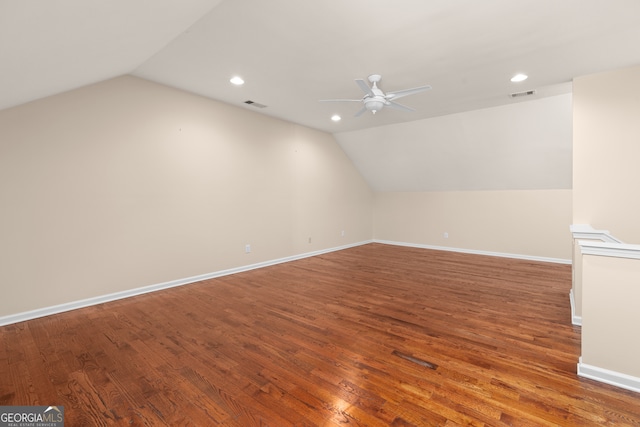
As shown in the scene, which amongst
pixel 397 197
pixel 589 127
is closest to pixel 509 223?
pixel 397 197

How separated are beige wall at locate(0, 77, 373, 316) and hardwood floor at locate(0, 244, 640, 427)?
465mm

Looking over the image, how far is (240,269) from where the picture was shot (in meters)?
4.79

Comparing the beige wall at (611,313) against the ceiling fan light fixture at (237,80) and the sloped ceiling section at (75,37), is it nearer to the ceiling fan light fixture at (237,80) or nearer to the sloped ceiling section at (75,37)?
the sloped ceiling section at (75,37)

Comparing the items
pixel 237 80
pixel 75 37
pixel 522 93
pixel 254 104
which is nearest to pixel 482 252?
pixel 522 93

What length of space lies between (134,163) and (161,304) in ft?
5.99

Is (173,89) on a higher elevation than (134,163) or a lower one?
higher

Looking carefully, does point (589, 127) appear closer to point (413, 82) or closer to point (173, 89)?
point (413, 82)

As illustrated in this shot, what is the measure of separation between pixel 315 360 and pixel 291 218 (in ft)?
12.1

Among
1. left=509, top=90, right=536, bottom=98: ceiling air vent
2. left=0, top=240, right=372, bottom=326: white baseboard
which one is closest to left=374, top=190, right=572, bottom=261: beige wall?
left=509, top=90, right=536, bottom=98: ceiling air vent

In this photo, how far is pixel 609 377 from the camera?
1.84 meters

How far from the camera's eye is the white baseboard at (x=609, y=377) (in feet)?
5.82

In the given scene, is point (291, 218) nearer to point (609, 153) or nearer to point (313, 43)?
point (313, 43)

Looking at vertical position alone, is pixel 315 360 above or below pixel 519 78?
below

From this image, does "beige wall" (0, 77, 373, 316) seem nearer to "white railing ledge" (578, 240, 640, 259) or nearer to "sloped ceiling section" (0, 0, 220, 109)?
"sloped ceiling section" (0, 0, 220, 109)
